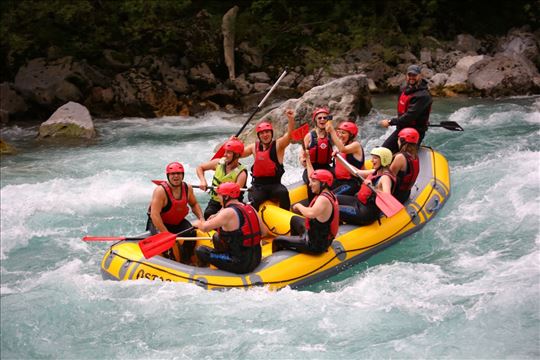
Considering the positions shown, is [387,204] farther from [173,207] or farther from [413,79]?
[173,207]

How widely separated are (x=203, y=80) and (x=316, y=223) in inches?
387

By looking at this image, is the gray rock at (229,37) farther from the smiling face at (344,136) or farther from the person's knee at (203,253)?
the person's knee at (203,253)

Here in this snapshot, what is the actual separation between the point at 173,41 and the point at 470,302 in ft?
38.9

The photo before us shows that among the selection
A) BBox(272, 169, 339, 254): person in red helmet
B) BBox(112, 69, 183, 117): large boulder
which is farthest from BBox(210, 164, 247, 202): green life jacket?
BBox(112, 69, 183, 117): large boulder

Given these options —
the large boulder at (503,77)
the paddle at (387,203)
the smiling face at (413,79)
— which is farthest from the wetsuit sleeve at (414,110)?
the large boulder at (503,77)

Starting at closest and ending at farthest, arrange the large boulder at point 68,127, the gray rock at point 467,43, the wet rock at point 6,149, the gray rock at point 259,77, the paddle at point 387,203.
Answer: the paddle at point 387,203
the wet rock at point 6,149
the large boulder at point 68,127
the gray rock at point 259,77
the gray rock at point 467,43

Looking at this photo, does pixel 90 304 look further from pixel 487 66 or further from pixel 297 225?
pixel 487 66

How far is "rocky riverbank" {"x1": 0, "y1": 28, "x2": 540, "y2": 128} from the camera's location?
565 inches

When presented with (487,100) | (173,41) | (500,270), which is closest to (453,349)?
(500,270)

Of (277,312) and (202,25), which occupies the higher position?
(202,25)

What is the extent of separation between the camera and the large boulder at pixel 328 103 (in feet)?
34.7

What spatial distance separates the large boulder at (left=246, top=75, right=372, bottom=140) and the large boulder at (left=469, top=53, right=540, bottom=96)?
163 inches

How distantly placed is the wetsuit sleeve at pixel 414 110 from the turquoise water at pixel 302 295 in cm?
111

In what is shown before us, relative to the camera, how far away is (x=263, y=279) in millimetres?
5887
